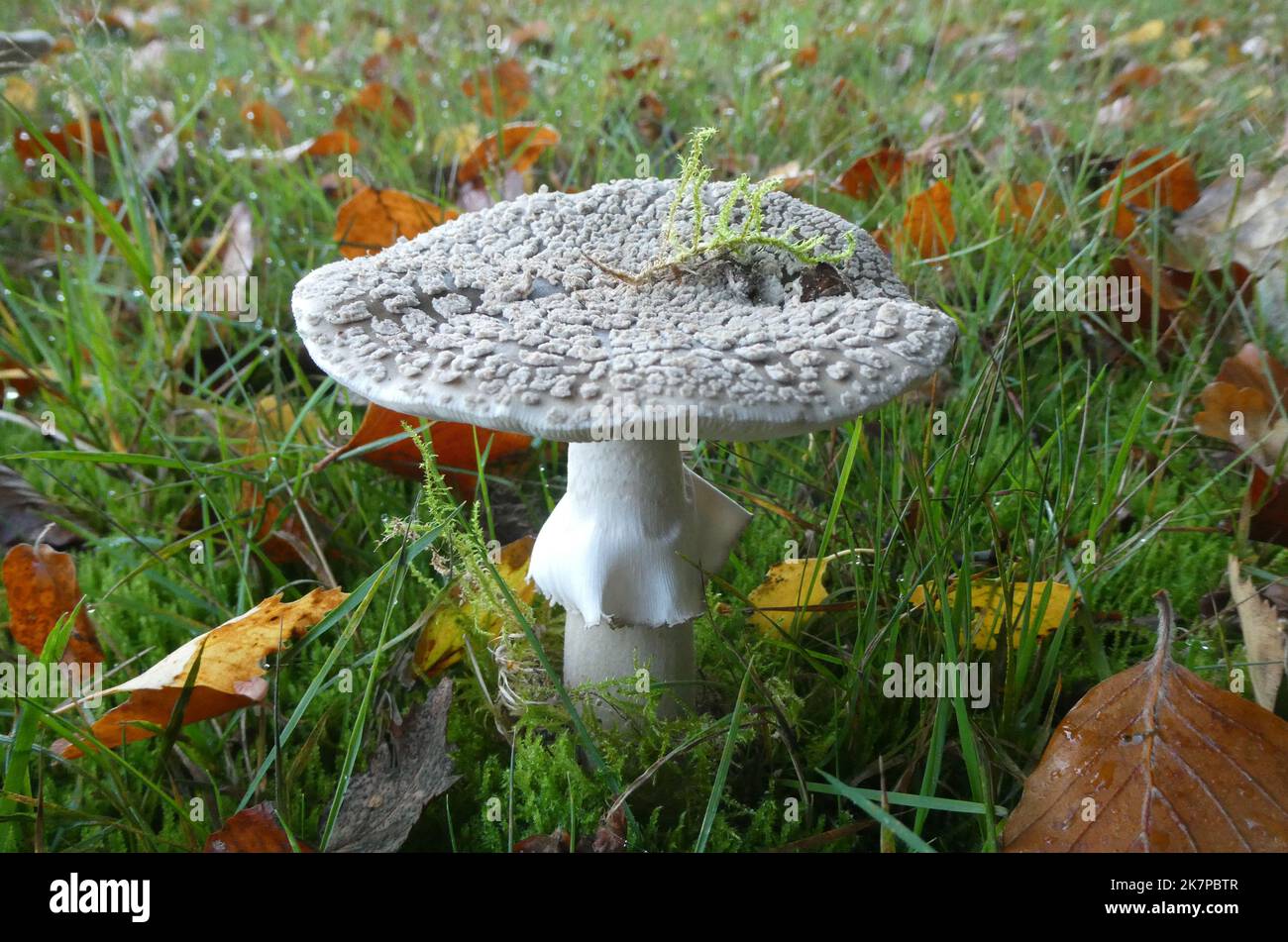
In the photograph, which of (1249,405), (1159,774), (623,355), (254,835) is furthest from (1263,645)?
(254,835)

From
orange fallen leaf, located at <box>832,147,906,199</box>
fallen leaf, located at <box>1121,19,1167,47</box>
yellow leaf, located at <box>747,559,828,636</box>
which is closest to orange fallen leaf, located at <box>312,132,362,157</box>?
orange fallen leaf, located at <box>832,147,906,199</box>

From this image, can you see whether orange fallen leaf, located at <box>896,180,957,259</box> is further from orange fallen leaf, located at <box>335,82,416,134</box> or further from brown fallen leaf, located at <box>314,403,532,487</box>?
orange fallen leaf, located at <box>335,82,416,134</box>

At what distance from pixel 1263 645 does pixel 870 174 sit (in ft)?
7.29

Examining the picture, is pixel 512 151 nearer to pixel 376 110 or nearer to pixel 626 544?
pixel 376 110

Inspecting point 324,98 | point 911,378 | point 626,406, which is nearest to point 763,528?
point 911,378

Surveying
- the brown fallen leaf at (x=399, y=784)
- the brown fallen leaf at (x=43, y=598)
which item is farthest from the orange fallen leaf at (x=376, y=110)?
the brown fallen leaf at (x=399, y=784)

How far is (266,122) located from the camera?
4.17 m

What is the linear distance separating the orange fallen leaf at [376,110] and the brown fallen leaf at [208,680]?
2801 mm

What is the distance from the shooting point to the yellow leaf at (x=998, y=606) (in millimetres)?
1902

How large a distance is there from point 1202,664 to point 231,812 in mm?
1919

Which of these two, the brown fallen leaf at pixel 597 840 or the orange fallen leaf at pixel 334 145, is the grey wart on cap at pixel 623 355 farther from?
the orange fallen leaf at pixel 334 145

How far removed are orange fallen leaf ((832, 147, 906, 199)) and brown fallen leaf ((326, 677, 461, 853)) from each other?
2.32 metres

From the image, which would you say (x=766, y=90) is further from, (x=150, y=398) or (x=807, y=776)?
(x=807, y=776)

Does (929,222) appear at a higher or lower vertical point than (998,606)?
higher
